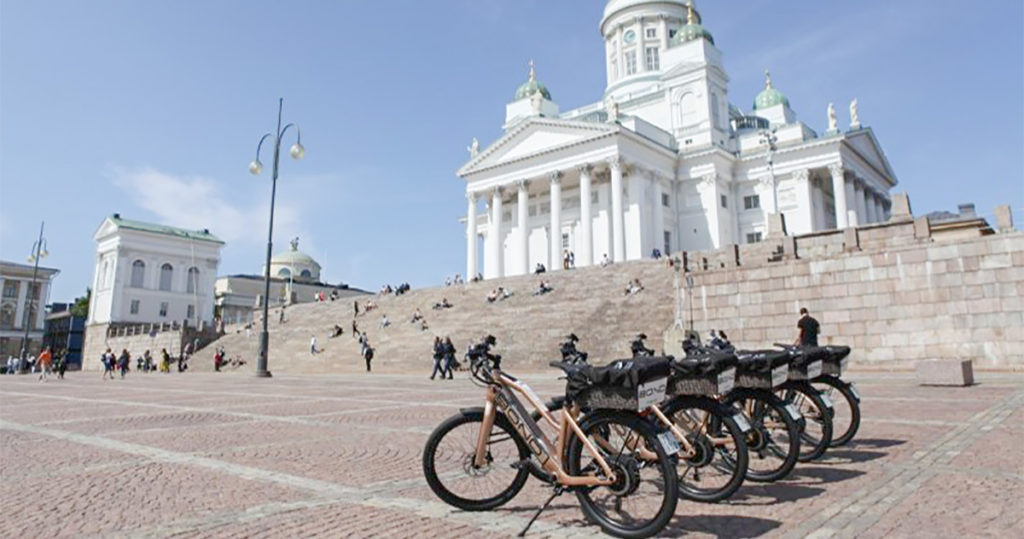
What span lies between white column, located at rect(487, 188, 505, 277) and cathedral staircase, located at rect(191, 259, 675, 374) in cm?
1683

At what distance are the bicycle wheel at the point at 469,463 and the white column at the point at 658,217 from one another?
164 feet

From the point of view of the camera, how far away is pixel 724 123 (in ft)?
199

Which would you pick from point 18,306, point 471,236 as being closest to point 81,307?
point 18,306

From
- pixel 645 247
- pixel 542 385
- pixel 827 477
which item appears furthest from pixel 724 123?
pixel 827 477

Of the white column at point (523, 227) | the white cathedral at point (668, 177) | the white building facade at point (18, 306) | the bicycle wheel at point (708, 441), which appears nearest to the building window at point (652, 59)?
the white cathedral at point (668, 177)

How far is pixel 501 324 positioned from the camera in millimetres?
29719

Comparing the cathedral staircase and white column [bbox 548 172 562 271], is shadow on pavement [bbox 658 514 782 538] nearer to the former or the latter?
the cathedral staircase

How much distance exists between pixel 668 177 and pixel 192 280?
57.1 meters

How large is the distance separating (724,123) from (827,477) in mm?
60315

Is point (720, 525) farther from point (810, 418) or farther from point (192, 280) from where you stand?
point (192, 280)

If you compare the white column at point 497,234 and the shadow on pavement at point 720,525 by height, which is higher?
the white column at point 497,234

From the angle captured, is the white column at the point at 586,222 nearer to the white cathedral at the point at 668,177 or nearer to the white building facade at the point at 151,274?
the white cathedral at the point at 668,177

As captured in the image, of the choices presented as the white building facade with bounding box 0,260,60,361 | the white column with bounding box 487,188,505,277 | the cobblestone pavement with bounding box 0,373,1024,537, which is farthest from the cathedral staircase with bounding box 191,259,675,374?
the white building facade with bounding box 0,260,60,361

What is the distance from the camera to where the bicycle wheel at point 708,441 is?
15.0 ft
